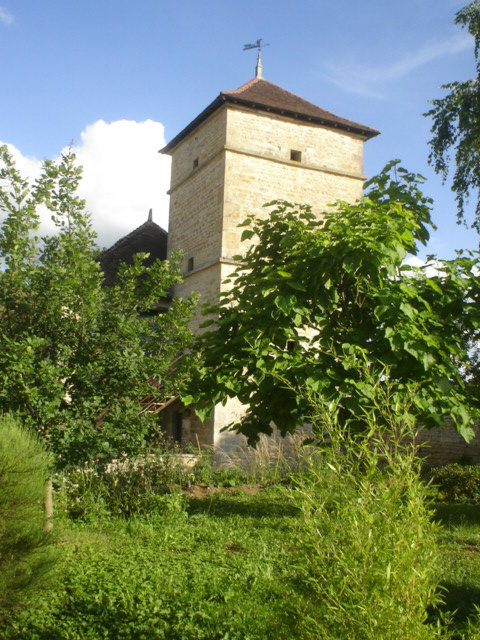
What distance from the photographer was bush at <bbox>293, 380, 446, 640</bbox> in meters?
2.61

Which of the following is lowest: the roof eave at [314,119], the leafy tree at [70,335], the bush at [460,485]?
the bush at [460,485]

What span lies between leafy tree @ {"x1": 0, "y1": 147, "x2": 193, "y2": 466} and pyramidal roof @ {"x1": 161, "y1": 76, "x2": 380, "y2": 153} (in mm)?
11336

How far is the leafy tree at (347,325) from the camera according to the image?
20.7 feet

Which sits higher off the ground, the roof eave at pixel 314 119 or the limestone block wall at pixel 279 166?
the roof eave at pixel 314 119

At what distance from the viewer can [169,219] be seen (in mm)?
20078

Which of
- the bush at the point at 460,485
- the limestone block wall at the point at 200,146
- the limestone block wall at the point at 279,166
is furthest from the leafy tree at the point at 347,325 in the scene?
the limestone block wall at the point at 200,146

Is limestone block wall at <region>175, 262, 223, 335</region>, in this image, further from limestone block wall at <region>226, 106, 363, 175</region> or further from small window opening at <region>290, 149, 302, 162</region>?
small window opening at <region>290, 149, 302, 162</region>

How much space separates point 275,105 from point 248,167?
2085 mm

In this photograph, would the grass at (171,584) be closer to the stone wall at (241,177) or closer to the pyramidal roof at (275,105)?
the stone wall at (241,177)

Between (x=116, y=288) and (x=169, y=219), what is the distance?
13.6 m

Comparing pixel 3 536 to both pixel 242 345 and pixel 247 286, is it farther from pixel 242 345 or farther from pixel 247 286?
pixel 247 286

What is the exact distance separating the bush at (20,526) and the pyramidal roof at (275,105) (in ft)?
47.3

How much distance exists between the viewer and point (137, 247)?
19797 millimetres

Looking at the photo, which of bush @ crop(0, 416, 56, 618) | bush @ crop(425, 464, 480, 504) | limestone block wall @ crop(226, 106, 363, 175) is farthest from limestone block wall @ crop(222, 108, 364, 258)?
bush @ crop(0, 416, 56, 618)
